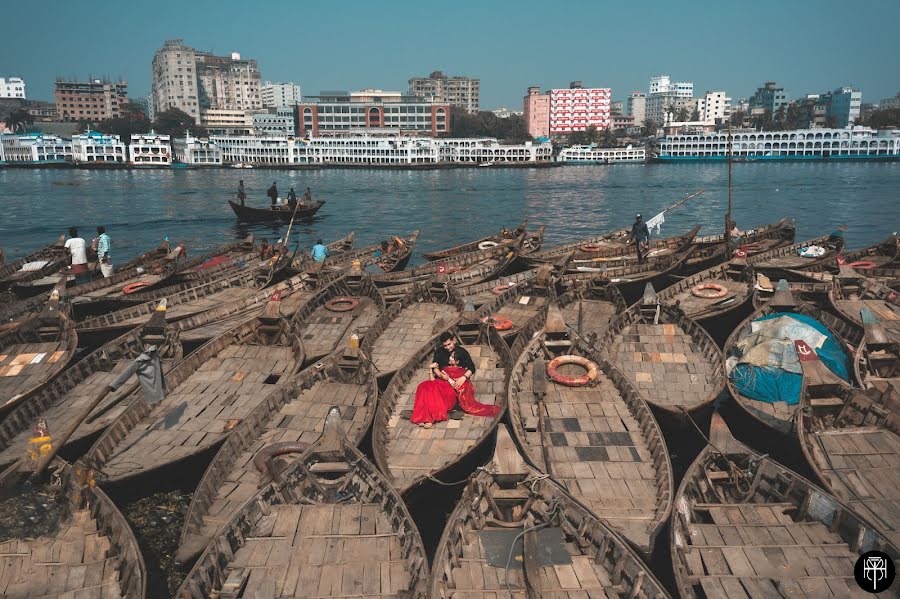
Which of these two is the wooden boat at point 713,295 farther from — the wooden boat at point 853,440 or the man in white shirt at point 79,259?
the man in white shirt at point 79,259

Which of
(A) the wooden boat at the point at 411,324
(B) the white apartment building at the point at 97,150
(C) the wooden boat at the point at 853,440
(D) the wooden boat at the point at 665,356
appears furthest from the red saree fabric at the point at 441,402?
(B) the white apartment building at the point at 97,150

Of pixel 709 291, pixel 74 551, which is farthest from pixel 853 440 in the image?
pixel 74 551

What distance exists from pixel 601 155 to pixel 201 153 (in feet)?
A: 329

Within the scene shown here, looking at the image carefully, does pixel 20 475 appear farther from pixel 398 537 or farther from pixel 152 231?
pixel 152 231

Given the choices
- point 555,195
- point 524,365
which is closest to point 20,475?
point 524,365

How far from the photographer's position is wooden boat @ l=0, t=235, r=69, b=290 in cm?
2628

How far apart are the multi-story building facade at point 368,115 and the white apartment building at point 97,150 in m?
46.0

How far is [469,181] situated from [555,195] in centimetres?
2691

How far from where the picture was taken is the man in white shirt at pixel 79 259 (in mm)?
24516

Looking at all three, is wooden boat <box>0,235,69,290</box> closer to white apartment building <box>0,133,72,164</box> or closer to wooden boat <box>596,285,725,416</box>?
wooden boat <box>596,285,725,416</box>

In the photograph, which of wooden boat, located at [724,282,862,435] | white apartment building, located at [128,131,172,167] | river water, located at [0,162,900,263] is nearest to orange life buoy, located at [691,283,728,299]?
wooden boat, located at [724,282,862,435]

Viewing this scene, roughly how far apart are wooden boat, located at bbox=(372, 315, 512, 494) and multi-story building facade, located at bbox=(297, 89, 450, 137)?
502ft

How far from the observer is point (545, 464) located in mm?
10758

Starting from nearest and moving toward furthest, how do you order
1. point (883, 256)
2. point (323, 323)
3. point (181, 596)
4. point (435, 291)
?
point (181, 596)
point (323, 323)
point (435, 291)
point (883, 256)
